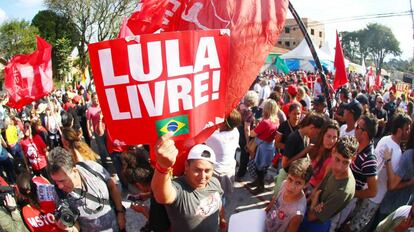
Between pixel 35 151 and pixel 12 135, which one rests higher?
pixel 12 135

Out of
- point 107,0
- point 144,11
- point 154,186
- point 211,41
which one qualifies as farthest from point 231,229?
point 107,0

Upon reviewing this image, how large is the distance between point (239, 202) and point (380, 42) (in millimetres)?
81426

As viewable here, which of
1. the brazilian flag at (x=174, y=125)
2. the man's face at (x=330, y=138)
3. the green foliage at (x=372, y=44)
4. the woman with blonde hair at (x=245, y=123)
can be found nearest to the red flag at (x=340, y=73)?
the woman with blonde hair at (x=245, y=123)

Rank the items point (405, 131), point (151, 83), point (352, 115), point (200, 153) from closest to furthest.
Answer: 1. point (151, 83)
2. point (200, 153)
3. point (405, 131)
4. point (352, 115)

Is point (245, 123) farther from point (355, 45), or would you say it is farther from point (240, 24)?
point (355, 45)

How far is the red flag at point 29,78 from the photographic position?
5.68m

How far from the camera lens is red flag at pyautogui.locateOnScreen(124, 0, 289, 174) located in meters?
2.64

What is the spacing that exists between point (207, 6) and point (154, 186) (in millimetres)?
1660

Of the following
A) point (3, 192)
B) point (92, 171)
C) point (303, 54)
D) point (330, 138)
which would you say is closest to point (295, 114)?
point (330, 138)

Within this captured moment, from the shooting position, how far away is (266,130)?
4.75 m

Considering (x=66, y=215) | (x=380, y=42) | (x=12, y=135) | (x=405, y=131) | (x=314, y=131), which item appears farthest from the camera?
(x=380, y=42)

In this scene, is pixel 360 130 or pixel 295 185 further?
pixel 360 130

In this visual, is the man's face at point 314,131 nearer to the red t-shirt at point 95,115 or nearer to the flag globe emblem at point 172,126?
the flag globe emblem at point 172,126

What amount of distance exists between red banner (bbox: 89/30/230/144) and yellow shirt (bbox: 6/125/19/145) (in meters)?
4.61
